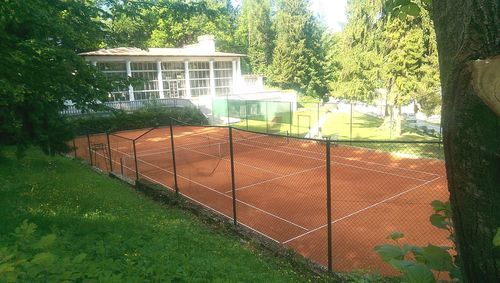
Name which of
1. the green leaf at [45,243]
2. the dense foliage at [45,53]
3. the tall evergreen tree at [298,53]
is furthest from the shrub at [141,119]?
the tall evergreen tree at [298,53]

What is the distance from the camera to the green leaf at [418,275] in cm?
153

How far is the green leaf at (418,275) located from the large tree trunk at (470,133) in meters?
0.14

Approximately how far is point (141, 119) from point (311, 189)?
71.7 ft

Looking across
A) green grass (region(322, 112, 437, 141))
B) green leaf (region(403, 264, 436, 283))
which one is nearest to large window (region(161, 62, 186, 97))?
green grass (region(322, 112, 437, 141))

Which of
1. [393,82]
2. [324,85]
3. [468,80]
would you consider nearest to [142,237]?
[468,80]

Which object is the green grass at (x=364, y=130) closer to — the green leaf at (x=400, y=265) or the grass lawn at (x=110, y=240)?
the grass lawn at (x=110, y=240)

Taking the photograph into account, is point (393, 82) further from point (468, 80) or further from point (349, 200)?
point (468, 80)

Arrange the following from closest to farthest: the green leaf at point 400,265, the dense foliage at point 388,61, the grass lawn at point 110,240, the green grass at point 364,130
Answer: the green leaf at point 400,265
the grass lawn at point 110,240
the dense foliage at point 388,61
the green grass at point 364,130

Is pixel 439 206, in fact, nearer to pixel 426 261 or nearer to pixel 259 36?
pixel 426 261

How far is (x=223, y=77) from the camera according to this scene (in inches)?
1759

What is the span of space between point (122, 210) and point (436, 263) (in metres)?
8.35

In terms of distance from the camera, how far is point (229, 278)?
539 cm

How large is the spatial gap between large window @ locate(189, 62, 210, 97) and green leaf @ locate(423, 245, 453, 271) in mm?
41935

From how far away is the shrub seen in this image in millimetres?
29312
